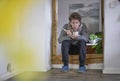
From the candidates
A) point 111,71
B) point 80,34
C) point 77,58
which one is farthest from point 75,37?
point 111,71

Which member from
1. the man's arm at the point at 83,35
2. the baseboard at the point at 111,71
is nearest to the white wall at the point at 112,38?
the baseboard at the point at 111,71

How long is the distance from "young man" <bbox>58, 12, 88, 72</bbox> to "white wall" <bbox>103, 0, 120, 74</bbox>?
0.22 metres

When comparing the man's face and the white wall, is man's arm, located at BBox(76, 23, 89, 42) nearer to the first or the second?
the man's face

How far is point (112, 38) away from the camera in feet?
6.48

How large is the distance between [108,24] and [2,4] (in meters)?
1.87

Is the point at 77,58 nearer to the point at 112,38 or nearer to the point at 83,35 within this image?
the point at 83,35

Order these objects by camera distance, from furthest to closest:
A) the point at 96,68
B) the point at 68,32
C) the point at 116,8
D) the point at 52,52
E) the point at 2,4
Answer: the point at 52,52
the point at 96,68
the point at 68,32
the point at 116,8
the point at 2,4

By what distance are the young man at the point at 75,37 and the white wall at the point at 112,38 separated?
222 millimetres

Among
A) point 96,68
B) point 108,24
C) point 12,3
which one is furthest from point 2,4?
point 96,68

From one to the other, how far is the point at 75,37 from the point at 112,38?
14.5 inches

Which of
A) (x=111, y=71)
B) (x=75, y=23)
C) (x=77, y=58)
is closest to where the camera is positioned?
(x=111, y=71)

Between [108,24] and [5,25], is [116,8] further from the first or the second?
[5,25]

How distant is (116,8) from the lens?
6.41 feet

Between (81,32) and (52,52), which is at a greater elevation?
(81,32)
